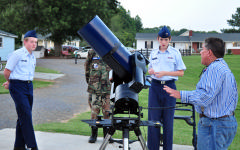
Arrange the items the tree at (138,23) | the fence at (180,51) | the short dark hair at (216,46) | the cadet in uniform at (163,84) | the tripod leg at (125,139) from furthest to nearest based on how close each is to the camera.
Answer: the tree at (138,23)
the fence at (180,51)
the cadet in uniform at (163,84)
the short dark hair at (216,46)
the tripod leg at (125,139)

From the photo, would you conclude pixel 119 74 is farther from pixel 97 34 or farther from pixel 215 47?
pixel 215 47

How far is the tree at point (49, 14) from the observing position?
3916 cm

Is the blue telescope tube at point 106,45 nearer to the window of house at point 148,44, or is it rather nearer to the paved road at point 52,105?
the paved road at point 52,105

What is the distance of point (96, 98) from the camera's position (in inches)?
230

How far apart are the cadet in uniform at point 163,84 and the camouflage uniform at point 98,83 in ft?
4.39

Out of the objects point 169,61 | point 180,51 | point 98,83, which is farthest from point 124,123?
point 180,51

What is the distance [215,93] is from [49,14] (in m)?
38.4

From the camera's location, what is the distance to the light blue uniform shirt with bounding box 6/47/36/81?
4.71 m

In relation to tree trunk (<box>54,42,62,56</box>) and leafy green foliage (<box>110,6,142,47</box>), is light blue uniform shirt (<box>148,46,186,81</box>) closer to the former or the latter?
tree trunk (<box>54,42,62,56</box>)

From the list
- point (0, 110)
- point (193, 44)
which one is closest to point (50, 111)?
point (0, 110)

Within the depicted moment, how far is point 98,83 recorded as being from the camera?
5781 millimetres

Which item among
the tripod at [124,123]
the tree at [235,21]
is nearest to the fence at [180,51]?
the tripod at [124,123]

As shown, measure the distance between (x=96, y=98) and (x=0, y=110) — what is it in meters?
5.18

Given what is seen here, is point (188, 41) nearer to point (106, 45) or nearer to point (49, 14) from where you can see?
point (49, 14)
